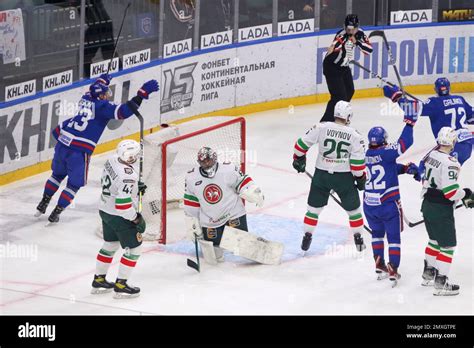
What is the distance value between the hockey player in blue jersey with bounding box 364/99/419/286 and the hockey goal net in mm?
2067

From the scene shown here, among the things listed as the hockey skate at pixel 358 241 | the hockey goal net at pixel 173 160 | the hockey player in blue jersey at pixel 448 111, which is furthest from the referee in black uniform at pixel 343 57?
the hockey skate at pixel 358 241

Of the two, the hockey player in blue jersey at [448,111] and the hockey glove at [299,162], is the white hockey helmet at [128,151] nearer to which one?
the hockey glove at [299,162]

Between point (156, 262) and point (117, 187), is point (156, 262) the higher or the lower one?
the lower one

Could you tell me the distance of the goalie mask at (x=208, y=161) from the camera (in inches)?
410

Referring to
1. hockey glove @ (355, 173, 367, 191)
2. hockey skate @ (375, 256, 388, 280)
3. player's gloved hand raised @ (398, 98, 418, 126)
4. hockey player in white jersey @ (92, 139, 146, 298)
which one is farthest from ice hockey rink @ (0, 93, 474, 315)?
player's gloved hand raised @ (398, 98, 418, 126)

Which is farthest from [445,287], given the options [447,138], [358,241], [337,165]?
[337,165]

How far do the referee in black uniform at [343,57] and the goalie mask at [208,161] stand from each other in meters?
3.97

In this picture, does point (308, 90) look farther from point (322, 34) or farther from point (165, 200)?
point (165, 200)

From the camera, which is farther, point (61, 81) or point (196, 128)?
point (61, 81)

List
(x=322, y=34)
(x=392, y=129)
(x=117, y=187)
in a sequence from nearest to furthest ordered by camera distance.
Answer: (x=117, y=187), (x=392, y=129), (x=322, y=34)
